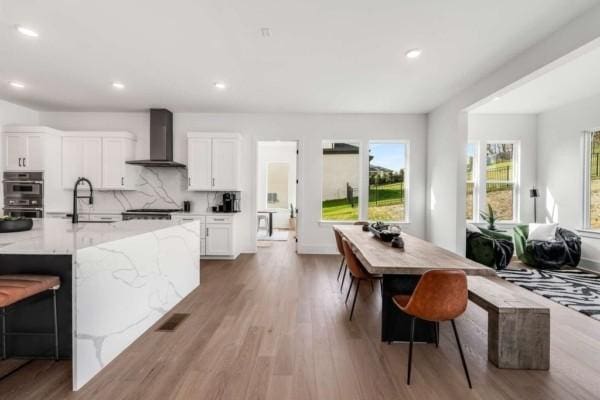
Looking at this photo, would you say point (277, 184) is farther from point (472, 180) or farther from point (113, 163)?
point (472, 180)

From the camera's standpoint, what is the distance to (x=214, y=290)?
11.6 ft

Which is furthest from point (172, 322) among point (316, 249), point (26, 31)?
point (316, 249)

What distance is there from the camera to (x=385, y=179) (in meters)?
5.94

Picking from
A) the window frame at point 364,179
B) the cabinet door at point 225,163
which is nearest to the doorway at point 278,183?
the window frame at point 364,179

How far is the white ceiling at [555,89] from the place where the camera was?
3715mm

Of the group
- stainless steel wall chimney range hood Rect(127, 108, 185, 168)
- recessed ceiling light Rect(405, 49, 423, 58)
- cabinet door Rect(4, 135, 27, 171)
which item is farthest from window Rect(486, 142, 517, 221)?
cabinet door Rect(4, 135, 27, 171)

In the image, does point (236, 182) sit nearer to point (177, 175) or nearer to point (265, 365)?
point (177, 175)

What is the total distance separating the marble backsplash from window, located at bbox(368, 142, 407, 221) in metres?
3.15

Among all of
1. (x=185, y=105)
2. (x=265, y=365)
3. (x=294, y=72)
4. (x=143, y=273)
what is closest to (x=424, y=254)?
(x=265, y=365)

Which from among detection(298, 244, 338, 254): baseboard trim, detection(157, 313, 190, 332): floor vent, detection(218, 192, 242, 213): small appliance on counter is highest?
detection(218, 192, 242, 213): small appliance on counter

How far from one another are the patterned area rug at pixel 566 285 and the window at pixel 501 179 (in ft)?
5.51

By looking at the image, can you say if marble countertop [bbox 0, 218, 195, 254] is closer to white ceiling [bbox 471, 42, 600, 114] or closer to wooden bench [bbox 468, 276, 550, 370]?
wooden bench [bbox 468, 276, 550, 370]

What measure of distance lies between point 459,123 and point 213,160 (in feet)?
14.0

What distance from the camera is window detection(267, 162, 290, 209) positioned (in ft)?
32.4
